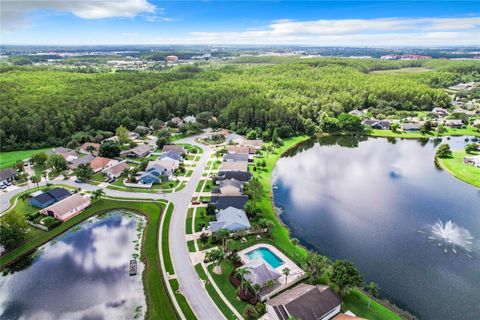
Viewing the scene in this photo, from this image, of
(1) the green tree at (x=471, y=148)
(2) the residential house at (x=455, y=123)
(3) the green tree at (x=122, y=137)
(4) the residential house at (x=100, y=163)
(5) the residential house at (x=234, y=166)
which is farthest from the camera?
(2) the residential house at (x=455, y=123)

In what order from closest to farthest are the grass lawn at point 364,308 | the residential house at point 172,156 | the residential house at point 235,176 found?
the grass lawn at point 364,308 < the residential house at point 235,176 < the residential house at point 172,156

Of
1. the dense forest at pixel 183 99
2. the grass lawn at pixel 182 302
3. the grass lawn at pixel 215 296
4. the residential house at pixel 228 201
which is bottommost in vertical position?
the grass lawn at pixel 182 302

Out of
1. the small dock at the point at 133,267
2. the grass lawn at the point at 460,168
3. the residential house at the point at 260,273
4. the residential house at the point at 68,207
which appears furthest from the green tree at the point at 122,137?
the grass lawn at the point at 460,168

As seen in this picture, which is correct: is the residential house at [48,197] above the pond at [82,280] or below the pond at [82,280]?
above

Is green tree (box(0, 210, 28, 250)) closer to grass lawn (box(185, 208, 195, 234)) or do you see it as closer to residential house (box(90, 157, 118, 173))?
grass lawn (box(185, 208, 195, 234))

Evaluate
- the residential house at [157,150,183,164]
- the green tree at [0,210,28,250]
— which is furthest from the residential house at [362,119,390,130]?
the green tree at [0,210,28,250]

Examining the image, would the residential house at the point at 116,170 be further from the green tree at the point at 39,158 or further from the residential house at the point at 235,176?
the residential house at the point at 235,176

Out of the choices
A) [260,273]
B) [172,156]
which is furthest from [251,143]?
[260,273]
